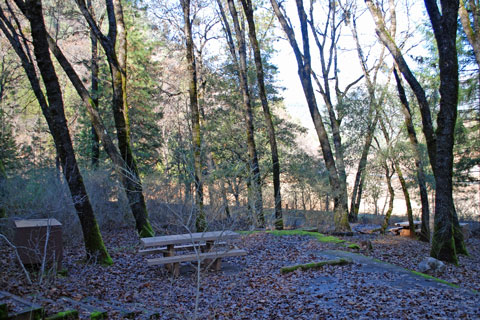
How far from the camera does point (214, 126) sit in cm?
1933

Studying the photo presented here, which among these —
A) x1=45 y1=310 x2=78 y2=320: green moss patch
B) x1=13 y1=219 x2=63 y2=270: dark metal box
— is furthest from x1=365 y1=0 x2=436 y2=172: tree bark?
x1=45 y1=310 x2=78 y2=320: green moss patch

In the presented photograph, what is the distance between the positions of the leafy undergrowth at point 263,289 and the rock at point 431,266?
0.58 ft

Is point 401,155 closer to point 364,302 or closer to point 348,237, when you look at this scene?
point 348,237

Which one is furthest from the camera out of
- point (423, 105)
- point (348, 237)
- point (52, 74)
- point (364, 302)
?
point (348, 237)

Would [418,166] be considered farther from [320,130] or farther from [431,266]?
[431,266]

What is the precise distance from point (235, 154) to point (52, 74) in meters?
13.2

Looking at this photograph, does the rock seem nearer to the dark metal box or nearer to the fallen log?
the fallen log

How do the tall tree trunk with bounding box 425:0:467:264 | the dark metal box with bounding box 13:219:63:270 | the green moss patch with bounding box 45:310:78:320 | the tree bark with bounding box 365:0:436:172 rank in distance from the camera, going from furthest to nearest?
1. the tree bark with bounding box 365:0:436:172
2. the tall tree trunk with bounding box 425:0:467:264
3. the dark metal box with bounding box 13:219:63:270
4. the green moss patch with bounding box 45:310:78:320

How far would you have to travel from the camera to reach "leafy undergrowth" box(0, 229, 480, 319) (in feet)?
17.6

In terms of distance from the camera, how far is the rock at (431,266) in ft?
26.4

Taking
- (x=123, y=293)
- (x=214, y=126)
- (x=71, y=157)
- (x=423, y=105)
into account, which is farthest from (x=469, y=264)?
(x=214, y=126)

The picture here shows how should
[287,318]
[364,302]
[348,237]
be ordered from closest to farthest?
[287,318] → [364,302] → [348,237]

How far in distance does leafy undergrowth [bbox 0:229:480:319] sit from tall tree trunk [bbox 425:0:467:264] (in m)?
0.75

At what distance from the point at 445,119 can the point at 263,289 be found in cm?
608
